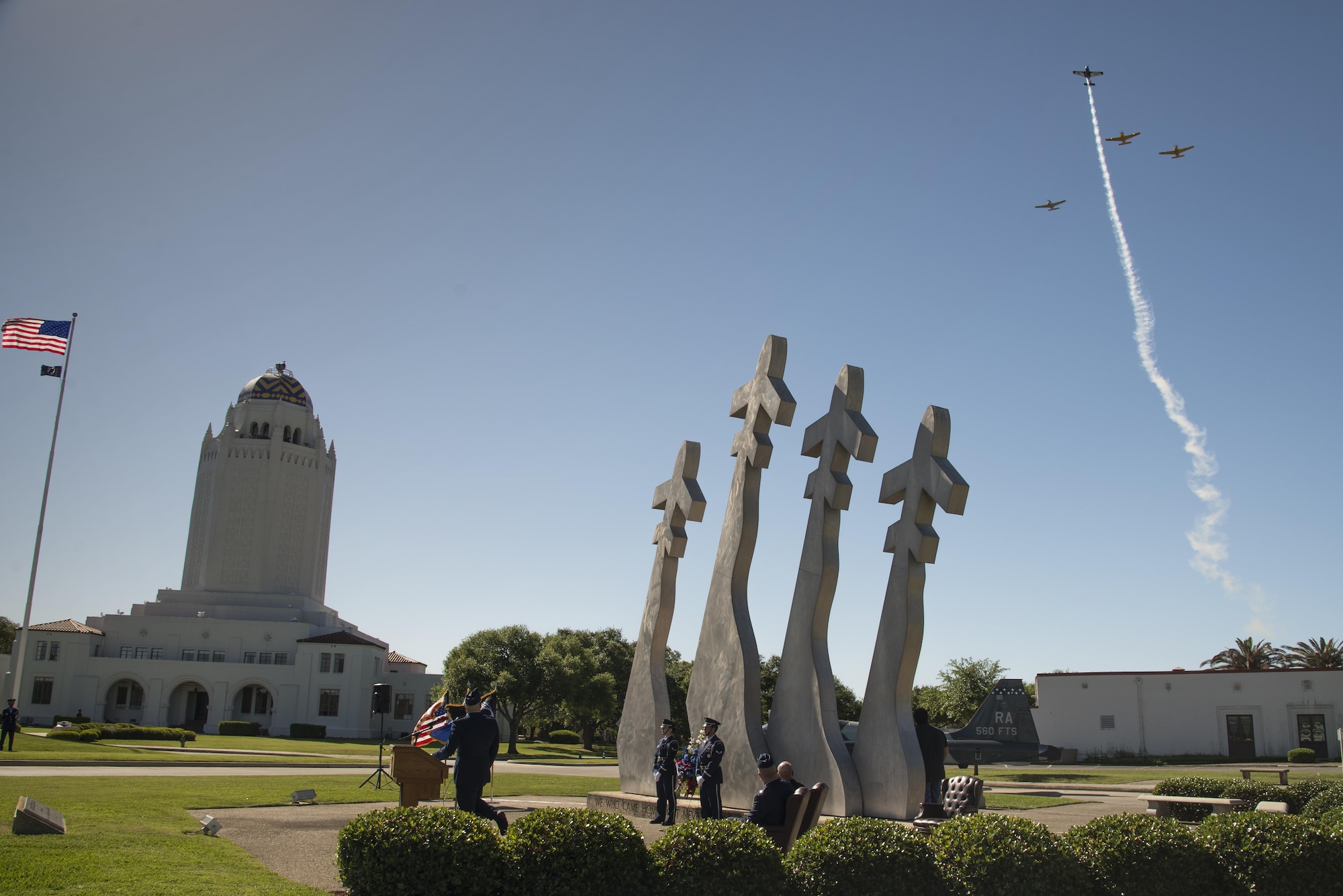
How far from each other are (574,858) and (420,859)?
1.29 metres

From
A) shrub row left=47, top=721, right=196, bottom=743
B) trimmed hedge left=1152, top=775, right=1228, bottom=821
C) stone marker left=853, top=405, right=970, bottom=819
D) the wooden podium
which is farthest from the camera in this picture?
shrub row left=47, top=721, right=196, bottom=743

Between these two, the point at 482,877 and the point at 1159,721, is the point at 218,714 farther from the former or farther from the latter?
the point at 482,877

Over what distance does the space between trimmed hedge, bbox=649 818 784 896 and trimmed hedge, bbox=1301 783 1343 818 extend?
10.7 meters

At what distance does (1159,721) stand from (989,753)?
17.8 metres

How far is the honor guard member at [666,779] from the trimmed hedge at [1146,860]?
→ 6.57 metres

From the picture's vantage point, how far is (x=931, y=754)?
1548 cm

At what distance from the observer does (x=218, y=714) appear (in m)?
68.2

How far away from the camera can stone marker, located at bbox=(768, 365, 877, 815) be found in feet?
51.0

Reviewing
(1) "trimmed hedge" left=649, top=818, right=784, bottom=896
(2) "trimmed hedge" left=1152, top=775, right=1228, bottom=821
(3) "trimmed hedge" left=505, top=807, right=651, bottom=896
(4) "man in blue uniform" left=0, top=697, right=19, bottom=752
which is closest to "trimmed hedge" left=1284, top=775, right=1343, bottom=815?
(2) "trimmed hedge" left=1152, top=775, right=1228, bottom=821

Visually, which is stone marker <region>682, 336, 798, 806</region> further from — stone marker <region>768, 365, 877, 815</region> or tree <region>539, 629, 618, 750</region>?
tree <region>539, 629, 618, 750</region>

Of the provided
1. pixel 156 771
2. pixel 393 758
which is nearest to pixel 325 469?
pixel 156 771

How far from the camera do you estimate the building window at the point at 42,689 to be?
6712 cm

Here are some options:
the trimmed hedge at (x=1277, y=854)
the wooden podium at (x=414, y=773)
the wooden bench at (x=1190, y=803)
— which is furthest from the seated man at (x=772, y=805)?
the wooden bench at (x=1190, y=803)

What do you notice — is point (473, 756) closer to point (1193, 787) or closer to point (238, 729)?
point (1193, 787)
